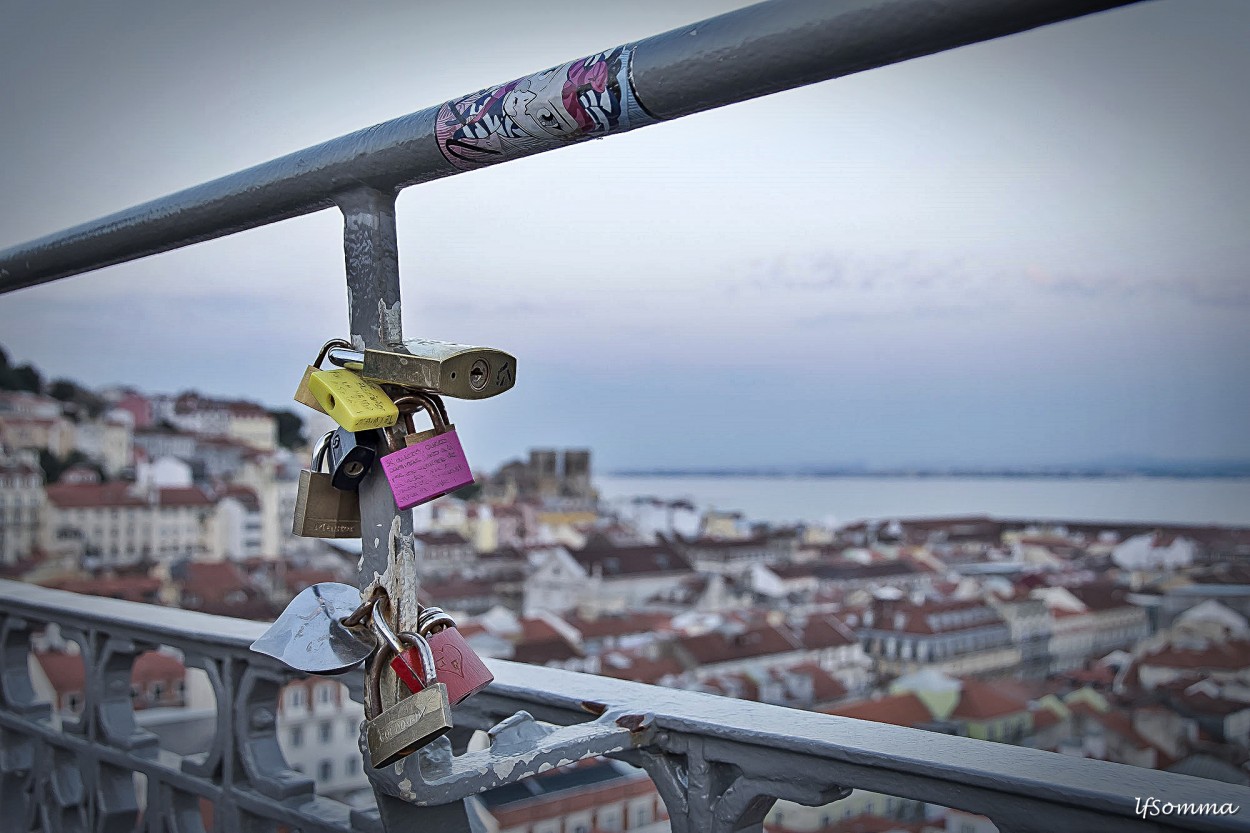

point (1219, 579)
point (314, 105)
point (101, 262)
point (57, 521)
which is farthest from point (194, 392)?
point (1219, 579)

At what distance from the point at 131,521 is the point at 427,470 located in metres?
13.7

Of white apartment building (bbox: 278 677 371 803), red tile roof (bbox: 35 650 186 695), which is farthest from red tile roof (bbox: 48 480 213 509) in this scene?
white apartment building (bbox: 278 677 371 803)

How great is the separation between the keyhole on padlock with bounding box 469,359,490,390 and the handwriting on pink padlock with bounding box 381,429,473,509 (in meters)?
0.05

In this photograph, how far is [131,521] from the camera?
12477mm

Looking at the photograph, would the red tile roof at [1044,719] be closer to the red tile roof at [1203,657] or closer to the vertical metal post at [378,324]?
the red tile roof at [1203,657]

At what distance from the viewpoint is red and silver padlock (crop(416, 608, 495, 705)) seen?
574 mm

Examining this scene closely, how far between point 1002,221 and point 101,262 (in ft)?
83.5

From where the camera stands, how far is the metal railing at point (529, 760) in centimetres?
56

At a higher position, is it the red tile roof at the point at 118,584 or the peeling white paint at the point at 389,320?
the peeling white paint at the point at 389,320

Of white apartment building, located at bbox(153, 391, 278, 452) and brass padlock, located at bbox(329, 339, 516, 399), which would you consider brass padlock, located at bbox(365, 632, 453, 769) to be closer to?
brass padlock, located at bbox(329, 339, 516, 399)

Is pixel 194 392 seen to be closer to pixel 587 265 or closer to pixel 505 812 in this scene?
pixel 587 265

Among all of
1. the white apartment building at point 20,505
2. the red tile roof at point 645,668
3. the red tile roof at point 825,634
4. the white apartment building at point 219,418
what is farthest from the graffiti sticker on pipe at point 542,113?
the white apartment building at point 219,418

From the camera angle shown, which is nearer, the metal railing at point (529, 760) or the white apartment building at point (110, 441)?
the metal railing at point (529, 760)

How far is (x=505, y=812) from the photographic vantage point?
2.52m
